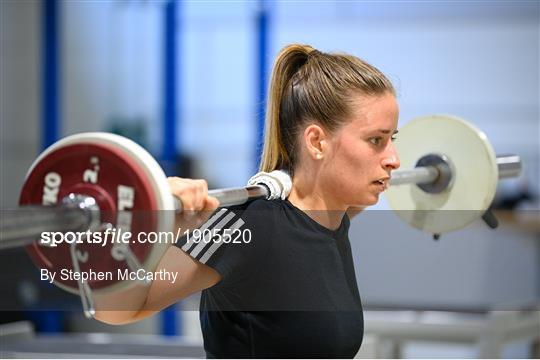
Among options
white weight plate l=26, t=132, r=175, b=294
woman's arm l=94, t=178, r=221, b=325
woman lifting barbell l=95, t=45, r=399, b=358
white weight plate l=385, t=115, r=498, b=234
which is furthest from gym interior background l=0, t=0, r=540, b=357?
white weight plate l=26, t=132, r=175, b=294

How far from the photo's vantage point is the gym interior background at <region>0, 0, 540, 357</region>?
3975mm

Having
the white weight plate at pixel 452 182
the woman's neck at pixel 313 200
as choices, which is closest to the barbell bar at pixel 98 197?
the woman's neck at pixel 313 200

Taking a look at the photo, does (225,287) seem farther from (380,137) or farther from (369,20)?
(369,20)

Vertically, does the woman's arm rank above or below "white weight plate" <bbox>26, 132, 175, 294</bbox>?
below

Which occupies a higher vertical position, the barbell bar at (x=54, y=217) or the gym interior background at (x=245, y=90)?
the barbell bar at (x=54, y=217)

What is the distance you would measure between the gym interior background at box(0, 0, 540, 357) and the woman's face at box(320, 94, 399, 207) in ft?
8.33

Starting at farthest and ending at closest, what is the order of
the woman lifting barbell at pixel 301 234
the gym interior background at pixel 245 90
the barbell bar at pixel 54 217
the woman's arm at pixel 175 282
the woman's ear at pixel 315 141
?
the gym interior background at pixel 245 90 → the woman's ear at pixel 315 141 → the woman lifting barbell at pixel 301 234 → the woman's arm at pixel 175 282 → the barbell bar at pixel 54 217

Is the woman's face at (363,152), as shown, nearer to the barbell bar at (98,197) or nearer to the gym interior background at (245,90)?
the barbell bar at (98,197)

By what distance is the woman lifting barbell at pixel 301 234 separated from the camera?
3.63 feet

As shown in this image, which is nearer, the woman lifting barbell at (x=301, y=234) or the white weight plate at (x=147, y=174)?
the white weight plate at (x=147, y=174)

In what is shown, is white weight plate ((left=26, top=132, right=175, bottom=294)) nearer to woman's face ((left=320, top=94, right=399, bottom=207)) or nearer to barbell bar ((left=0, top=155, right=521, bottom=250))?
barbell bar ((left=0, top=155, right=521, bottom=250))

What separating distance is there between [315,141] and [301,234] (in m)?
0.13

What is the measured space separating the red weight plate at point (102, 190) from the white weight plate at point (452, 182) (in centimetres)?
83

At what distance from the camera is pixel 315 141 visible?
4.02 ft
